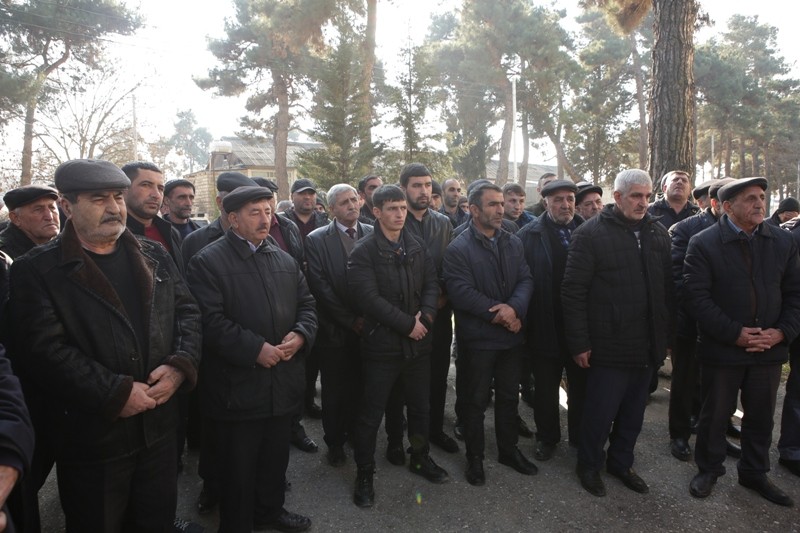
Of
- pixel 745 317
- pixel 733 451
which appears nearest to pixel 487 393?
pixel 745 317

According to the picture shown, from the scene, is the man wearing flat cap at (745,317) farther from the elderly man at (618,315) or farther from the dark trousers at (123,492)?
the dark trousers at (123,492)

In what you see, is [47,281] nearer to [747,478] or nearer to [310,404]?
[310,404]

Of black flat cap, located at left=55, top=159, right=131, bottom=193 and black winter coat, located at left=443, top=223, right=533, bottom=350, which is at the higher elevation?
black flat cap, located at left=55, top=159, right=131, bottom=193

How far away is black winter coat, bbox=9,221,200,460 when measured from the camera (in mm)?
2102

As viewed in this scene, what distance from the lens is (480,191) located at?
3803 mm

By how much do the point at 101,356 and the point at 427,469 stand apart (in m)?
2.42

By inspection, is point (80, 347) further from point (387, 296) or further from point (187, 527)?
point (387, 296)

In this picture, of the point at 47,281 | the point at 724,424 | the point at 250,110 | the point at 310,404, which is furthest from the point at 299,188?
the point at 250,110

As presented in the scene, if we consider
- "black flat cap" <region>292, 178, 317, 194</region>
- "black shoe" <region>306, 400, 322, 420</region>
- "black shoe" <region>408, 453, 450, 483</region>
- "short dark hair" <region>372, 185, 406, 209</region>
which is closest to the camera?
"short dark hair" <region>372, 185, 406, 209</region>

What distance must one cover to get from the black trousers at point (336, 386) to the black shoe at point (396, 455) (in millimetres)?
402

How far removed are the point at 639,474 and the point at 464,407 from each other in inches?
56.3

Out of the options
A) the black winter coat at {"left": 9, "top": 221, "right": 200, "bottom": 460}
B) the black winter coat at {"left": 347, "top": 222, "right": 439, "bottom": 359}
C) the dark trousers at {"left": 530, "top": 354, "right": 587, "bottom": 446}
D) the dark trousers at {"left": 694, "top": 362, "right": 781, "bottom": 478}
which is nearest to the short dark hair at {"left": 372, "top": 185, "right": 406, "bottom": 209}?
the black winter coat at {"left": 347, "top": 222, "right": 439, "bottom": 359}

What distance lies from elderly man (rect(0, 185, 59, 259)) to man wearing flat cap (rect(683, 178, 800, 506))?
469 centimetres

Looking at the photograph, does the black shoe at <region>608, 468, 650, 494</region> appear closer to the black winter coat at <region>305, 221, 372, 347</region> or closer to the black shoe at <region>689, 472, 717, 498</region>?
the black shoe at <region>689, 472, 717, 498</region>
